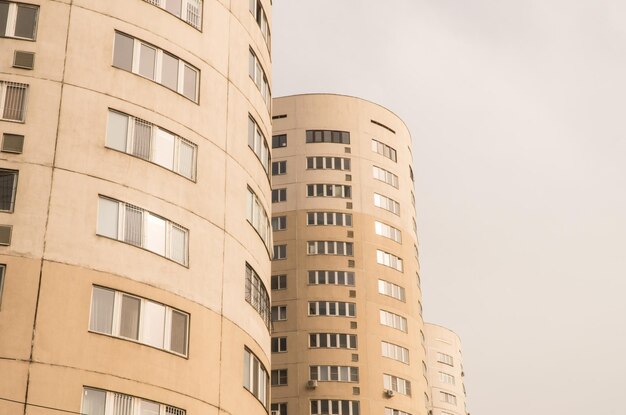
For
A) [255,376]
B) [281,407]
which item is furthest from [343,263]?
[255,376]

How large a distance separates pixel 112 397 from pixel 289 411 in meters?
50.2

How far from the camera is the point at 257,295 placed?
134ft

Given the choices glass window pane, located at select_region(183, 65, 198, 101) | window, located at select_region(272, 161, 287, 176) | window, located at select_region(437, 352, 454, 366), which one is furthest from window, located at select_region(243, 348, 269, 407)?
window, located at select_region(437, 352, 454, 366)

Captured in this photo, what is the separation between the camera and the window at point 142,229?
111ft

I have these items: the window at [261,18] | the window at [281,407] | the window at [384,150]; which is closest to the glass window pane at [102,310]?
the window at [261,18]

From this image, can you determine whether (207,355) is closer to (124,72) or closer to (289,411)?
(124,72)

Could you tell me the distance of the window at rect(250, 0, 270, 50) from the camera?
153 feet

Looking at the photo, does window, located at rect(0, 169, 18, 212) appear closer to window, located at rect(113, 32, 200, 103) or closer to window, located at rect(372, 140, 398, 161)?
window, located at rect(113, 32, 200, 103)

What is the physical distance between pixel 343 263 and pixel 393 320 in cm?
689

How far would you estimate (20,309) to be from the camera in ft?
99.9

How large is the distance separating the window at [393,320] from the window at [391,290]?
1817mm

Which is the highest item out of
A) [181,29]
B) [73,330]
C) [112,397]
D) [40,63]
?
[181,29]

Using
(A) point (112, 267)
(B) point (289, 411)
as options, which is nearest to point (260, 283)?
Answer: (A) point (112, 267)

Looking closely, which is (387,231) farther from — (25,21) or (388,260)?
(25,21)
